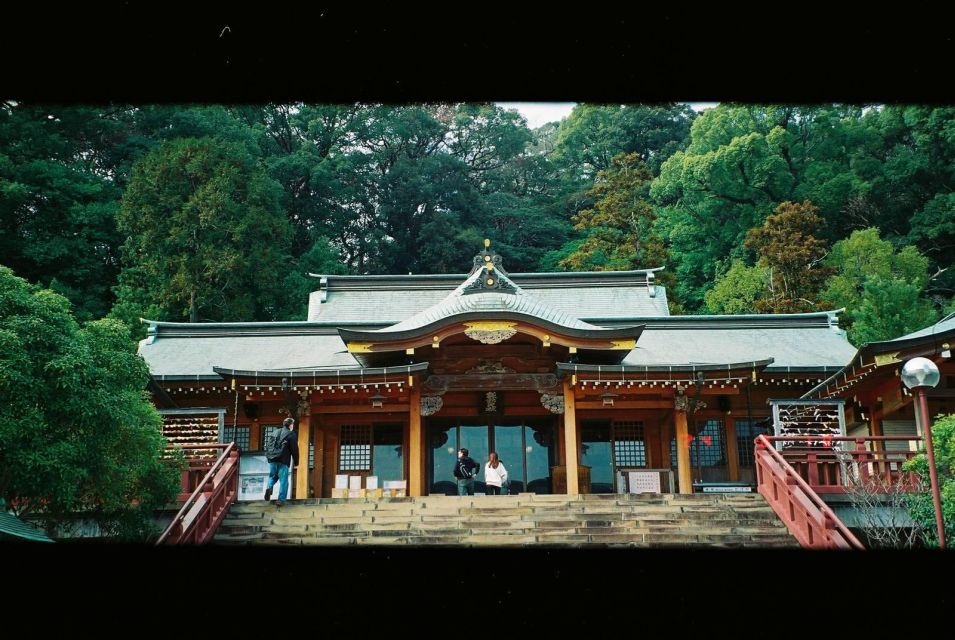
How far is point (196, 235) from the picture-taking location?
29172 millimetres

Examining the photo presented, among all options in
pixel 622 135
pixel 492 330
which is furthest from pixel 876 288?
pixel 622 135

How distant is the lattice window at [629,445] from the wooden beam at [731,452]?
159 centimetres

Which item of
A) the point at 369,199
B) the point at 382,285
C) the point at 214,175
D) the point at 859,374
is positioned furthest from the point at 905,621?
the point at 369,199

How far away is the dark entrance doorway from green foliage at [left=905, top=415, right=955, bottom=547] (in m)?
6.85

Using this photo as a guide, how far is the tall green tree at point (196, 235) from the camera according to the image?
28.8m

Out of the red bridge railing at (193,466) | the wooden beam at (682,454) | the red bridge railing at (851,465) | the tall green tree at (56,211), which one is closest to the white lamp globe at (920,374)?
the red bridge railing at (851,465)

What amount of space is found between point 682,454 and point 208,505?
7.29 metres

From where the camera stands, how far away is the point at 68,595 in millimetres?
5324

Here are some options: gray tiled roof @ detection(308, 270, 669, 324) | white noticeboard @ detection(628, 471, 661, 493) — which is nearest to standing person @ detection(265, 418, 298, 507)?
white noticeboard @ detection(628, 471, 661, 493)

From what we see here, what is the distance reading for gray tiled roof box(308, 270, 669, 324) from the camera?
71.2 ft

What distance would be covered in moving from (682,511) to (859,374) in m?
3.65

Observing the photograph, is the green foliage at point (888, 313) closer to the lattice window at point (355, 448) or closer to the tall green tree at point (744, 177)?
the tall green tree at point (744, 177)

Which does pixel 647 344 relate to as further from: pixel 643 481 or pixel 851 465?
pixel 851 465

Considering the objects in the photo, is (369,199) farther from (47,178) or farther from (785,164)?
(785,164)
